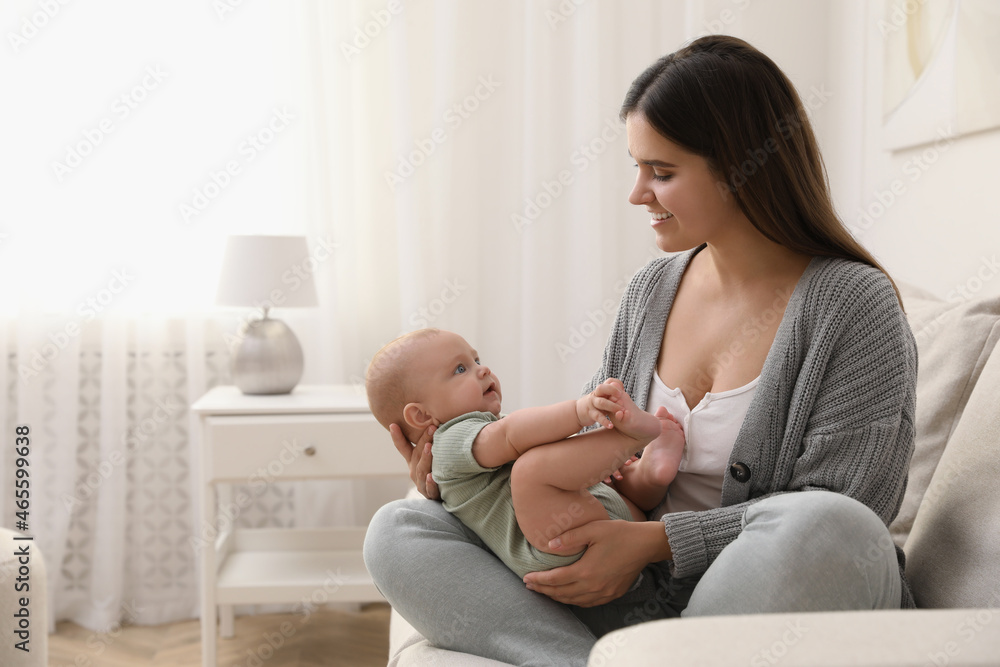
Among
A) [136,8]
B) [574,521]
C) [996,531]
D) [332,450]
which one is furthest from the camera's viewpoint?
[136,8]

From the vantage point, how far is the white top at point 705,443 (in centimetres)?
115

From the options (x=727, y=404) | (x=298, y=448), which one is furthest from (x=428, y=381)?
(x=298, y=448)

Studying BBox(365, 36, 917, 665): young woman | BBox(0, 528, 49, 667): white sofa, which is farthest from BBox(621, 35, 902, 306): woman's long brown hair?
BBox(0, 528, 49, 667): white sofa

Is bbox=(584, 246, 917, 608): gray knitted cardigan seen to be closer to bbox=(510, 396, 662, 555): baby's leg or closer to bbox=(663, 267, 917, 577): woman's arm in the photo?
bbox=(663, 267, 917, 577): woman's arm

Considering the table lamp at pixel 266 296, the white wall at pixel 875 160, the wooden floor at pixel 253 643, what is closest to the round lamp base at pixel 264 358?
the table lamp at pixel 266 296

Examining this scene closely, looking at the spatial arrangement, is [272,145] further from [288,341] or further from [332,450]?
[332,450]

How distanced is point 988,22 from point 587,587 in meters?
1.31

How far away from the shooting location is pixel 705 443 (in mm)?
1172

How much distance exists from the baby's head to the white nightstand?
0.90 m

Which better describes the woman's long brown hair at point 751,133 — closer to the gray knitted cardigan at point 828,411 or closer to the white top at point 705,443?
the gray knitted cardigan at point 828,411

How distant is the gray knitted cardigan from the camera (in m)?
1.04

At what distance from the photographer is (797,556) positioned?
0.85m

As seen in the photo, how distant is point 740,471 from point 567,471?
0.79 feet

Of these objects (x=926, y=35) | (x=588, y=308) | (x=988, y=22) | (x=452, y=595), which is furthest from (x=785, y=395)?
(x=588, y=308)
